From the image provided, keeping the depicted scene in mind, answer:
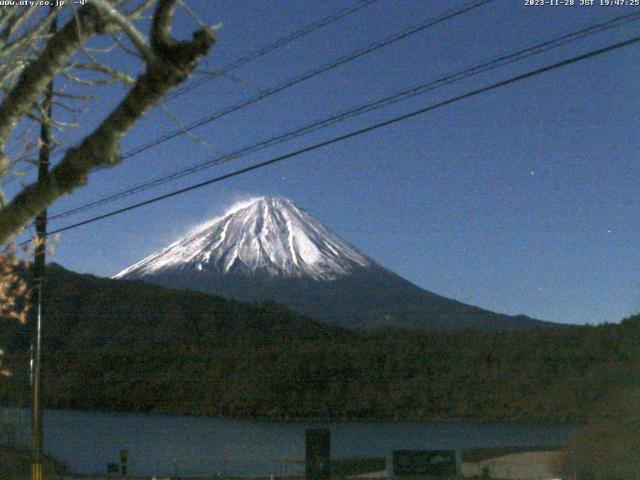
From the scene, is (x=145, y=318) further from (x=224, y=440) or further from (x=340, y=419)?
(x=224, y=440)

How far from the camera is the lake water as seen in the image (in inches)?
1409

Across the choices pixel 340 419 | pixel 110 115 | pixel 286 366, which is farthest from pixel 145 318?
pixel 110 115

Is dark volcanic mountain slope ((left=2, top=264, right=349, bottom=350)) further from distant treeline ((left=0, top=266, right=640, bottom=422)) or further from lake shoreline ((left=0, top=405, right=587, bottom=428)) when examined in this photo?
lake shoreline ((left=0, top=405, right=587, bottom=428))

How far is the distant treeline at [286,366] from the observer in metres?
55.3

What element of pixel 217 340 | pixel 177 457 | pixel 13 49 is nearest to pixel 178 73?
pixel 13 49

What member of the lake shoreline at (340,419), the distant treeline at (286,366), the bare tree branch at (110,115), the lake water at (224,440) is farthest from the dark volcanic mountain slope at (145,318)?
the bare tree branch at (110,115)

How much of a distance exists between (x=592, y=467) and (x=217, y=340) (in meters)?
46.7

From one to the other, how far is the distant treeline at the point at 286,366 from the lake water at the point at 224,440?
3.00m

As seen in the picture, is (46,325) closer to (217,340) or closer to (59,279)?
(59,279)

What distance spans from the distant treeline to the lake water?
9.84 feet

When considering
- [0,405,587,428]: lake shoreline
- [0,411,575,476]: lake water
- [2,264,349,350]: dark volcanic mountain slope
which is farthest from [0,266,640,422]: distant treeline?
[0,411,575,476]: lake water

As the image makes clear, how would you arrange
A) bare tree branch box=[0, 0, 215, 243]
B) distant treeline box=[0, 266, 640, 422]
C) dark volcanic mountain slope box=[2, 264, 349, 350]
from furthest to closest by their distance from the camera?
dark volcanic mountain slope box=[2, 264, 349, 350], distant treeline box=[0, 266, 640, 422], bare tree branch box=[0, 0, 215, 243]

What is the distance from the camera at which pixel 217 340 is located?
227 ft

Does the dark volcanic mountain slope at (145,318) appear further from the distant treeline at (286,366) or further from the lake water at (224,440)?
the lake water at (224,440)
